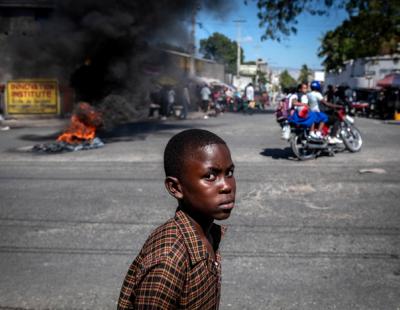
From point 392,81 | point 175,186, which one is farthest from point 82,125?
point 392,81

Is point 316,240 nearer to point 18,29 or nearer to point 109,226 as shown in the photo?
point 109,226

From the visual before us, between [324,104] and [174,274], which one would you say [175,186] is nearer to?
[174,274]

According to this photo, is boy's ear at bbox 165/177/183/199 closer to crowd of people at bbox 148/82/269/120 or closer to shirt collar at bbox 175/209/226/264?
shirt collar at bbox 175/209/226/264

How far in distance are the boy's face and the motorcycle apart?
7402mm

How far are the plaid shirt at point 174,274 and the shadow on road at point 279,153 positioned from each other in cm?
774

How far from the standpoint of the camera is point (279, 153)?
31.4 ft

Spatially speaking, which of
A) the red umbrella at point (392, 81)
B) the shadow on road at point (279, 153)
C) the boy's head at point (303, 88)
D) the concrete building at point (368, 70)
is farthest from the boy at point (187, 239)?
the concrete building at point (368, 70)

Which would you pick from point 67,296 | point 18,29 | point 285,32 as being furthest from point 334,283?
point 285,32

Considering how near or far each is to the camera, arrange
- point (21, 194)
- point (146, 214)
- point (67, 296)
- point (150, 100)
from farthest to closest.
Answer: point (150, 100)
point (21, 194)
point (146, 214)
point (67, 296)

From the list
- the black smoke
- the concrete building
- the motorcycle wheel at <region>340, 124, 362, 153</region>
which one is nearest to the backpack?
the motorcycle wheel at <region>340, 124, 362, 153</region>

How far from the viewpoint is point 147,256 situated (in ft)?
3.90

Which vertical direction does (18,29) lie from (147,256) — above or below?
above

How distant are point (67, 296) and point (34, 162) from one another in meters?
6.12

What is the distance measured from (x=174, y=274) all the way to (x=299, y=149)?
788 cm
